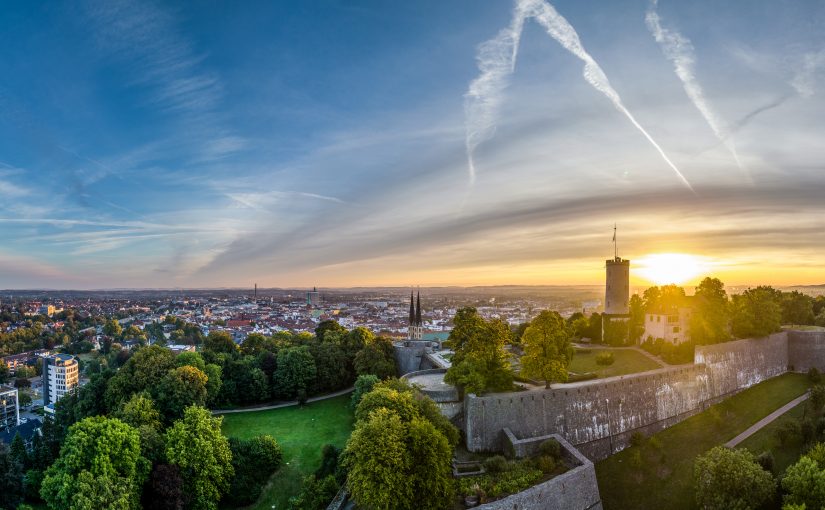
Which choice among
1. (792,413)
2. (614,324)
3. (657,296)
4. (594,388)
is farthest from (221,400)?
(792,413)

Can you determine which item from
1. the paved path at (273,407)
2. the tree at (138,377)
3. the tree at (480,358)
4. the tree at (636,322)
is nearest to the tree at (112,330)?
the tree at (138,377)

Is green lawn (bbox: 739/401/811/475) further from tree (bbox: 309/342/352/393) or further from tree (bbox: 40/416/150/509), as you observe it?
tree (bbox: 40/416/150/509)

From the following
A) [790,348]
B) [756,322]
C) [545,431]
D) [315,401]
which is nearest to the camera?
[545,431]

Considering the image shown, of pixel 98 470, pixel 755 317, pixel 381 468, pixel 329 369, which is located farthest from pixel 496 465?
pixel 755 317

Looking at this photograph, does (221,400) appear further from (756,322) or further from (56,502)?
(756,322)

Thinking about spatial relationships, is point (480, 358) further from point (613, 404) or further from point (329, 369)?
point (329, 369)
